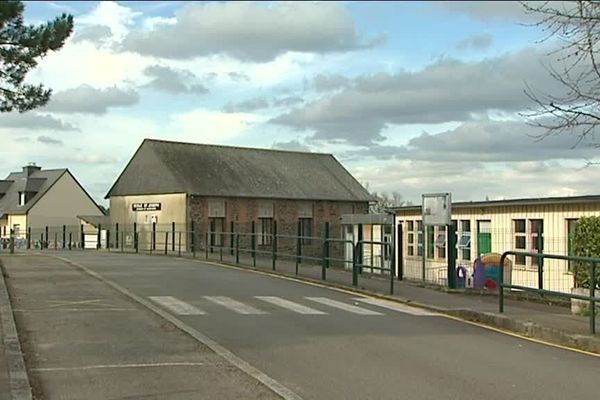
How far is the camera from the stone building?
54.8 m

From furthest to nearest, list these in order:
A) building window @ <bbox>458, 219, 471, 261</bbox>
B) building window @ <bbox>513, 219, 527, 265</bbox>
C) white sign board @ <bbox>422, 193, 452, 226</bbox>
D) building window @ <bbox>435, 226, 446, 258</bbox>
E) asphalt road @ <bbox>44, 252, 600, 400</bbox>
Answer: building window @ <bbox>435, 226, 446, 258</bbox> < building window @ <bbox>458, 219, 471, 261</bbox> < building window @ <bbox>513, 219, 527, 265</bbox> < white sign board @ <bbox>422, 193, 452, 226</bbox> < asphalt road @ <bbox>44, 252, 600, 400</bbox>

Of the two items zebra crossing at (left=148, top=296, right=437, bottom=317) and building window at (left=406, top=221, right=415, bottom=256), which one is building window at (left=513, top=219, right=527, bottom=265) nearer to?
building window at (left=406, top=221, right=415, bottom=256)

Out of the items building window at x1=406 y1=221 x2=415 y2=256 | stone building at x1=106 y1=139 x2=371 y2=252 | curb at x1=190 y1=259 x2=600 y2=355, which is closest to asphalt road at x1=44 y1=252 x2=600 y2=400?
curb at x1=190 y1=259 x2=600 y2=355

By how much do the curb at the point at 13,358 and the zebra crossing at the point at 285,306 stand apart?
9.22 ft

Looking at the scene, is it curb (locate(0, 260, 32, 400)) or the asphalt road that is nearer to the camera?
curb (locate(0, 260, 32, 400))

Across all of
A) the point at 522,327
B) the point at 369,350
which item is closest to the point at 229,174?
the point at 522,327

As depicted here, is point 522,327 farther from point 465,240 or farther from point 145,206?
point 145,206

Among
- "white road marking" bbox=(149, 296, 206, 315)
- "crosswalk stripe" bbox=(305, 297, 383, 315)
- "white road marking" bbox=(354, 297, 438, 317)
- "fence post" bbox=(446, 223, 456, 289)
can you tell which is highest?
"fence post" bbox=(446, 223, 456, 289)

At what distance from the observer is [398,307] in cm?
1631

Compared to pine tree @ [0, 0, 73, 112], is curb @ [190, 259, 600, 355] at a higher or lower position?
lower

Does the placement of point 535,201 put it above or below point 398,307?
above

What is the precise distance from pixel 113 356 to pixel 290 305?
20.4 feet

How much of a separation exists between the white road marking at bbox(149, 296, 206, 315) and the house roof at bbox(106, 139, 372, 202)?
37720 millimetres

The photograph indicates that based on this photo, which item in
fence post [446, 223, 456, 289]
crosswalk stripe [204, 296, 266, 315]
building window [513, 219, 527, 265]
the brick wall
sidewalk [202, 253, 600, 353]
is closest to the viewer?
sidewalk [202, 253, 600, 353]
